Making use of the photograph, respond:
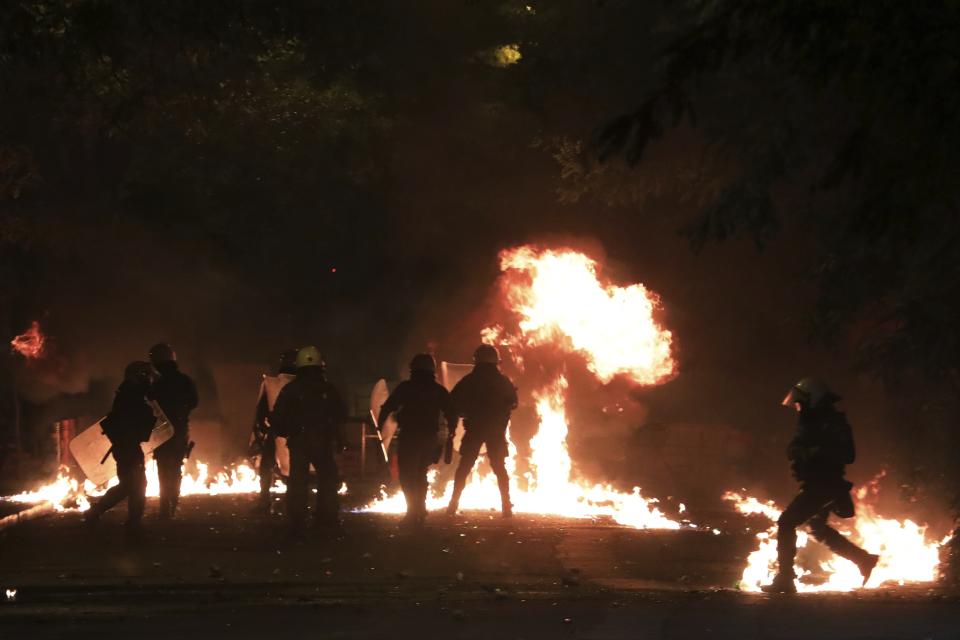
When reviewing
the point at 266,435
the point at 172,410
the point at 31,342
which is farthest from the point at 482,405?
the point at 31,342

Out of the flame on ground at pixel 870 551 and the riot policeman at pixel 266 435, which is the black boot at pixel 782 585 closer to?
the flame on ground at pixel 870 551

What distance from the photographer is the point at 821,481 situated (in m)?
13.3

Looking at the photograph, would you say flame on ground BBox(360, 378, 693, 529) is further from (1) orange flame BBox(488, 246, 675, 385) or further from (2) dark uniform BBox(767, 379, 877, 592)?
(2) dark uniform BBox(767, 379, 877, 592)

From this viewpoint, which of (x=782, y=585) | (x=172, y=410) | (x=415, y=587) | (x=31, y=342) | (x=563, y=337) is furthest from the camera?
(x=31, y=342)

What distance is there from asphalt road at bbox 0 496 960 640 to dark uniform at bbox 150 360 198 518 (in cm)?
57

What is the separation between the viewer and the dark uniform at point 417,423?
17.0 metres

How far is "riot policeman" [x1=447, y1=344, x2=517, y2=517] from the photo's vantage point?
59.6 feet

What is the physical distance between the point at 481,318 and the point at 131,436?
15.4 metres

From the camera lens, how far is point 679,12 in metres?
21.4

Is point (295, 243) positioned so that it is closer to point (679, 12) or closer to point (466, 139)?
point (466, 139)

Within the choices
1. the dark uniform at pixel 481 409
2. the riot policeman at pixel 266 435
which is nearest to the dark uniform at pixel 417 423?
the dark uniform at pixel 481 409

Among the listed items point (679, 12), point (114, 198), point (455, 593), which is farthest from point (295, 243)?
point (455, 593)

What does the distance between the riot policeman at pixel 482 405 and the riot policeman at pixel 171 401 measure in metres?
3.30

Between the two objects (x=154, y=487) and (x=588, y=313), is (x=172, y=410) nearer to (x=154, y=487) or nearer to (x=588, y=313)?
(x=154, y=487)
